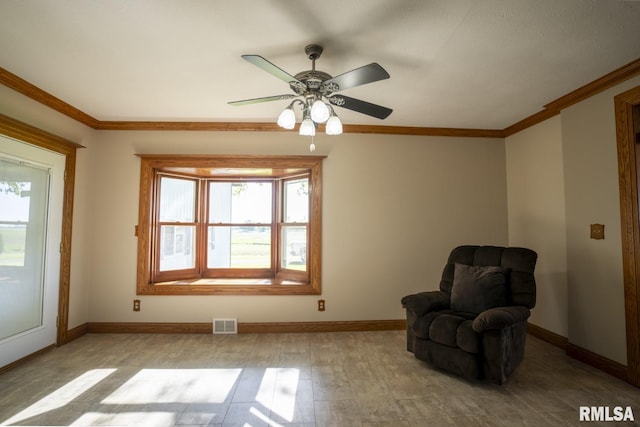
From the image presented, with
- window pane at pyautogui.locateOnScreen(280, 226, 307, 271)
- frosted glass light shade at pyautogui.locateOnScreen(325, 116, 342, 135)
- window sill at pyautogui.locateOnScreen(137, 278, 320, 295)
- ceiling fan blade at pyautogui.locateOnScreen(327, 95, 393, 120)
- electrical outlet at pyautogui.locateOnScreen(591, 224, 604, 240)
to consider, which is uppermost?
ceiling fan blade at pyautogui.locateOnScreen(327, 95, 393, 120)

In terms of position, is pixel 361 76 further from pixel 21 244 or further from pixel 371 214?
pixel 21 244

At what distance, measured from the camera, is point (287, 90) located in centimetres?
292

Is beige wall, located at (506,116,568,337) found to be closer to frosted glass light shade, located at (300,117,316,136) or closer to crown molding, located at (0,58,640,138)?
crown molding, located at (0,58,640,138)

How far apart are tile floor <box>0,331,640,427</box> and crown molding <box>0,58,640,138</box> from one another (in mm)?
2521

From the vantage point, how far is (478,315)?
2590 millimetres

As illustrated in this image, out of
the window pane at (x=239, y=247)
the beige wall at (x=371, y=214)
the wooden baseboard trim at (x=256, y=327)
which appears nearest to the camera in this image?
the beige wall at (x=371, y=214)

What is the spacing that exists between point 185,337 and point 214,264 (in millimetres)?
1000

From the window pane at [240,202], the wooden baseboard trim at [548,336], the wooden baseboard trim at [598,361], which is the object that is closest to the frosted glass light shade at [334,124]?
the window pane at [240,202]

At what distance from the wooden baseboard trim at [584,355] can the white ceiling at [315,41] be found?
2.48 meters

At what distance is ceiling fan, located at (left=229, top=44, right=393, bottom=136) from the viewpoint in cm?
177

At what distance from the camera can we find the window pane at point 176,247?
12.9 ft

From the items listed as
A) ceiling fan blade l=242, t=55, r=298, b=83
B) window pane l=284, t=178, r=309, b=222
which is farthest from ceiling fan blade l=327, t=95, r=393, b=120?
window pane l=284, t=178, r=309, b=222

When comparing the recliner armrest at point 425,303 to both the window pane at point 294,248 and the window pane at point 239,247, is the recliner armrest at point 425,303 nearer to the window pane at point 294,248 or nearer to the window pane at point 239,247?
the window pane at point 294,248

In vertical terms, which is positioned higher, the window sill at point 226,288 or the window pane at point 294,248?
the window pane at point 294,248
